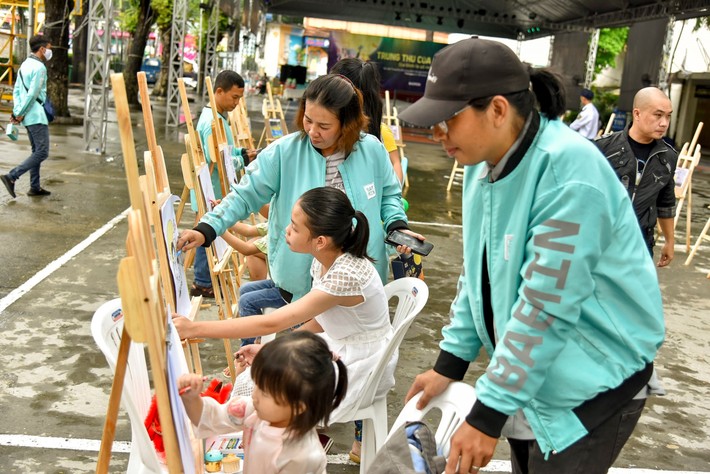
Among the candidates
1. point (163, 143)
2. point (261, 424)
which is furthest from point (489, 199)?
point (163, 143)

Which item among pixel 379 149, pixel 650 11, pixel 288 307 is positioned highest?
pixel 650 11

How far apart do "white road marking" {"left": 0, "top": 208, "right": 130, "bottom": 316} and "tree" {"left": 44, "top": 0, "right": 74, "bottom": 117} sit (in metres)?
8.93

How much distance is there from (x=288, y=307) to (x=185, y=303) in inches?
24.0

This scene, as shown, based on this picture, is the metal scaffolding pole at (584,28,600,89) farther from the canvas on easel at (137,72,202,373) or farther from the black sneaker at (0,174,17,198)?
the canvas on easel at (137,72,202,373)

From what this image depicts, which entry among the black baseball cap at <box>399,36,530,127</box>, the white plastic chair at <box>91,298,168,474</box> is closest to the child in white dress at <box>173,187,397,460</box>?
the white plastic chair at <box>91,298,168,474</box>

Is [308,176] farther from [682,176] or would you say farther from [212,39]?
[212,39]

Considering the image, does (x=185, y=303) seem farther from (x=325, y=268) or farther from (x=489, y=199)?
(x=489, y=199)

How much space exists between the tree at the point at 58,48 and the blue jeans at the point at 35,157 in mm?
6764

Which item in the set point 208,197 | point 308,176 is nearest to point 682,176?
point 208,197

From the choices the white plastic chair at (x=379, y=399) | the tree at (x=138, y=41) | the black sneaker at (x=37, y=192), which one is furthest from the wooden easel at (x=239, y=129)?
the tree at (x=138, y=41)

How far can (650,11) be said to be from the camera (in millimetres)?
18609

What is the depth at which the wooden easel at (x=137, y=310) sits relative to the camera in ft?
5.31

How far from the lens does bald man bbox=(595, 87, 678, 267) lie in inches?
187

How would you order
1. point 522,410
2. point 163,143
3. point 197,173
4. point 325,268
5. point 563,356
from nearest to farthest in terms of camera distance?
point 563,356 < point 522,410 < point 325,268 < point 197,173 < point 163,143
